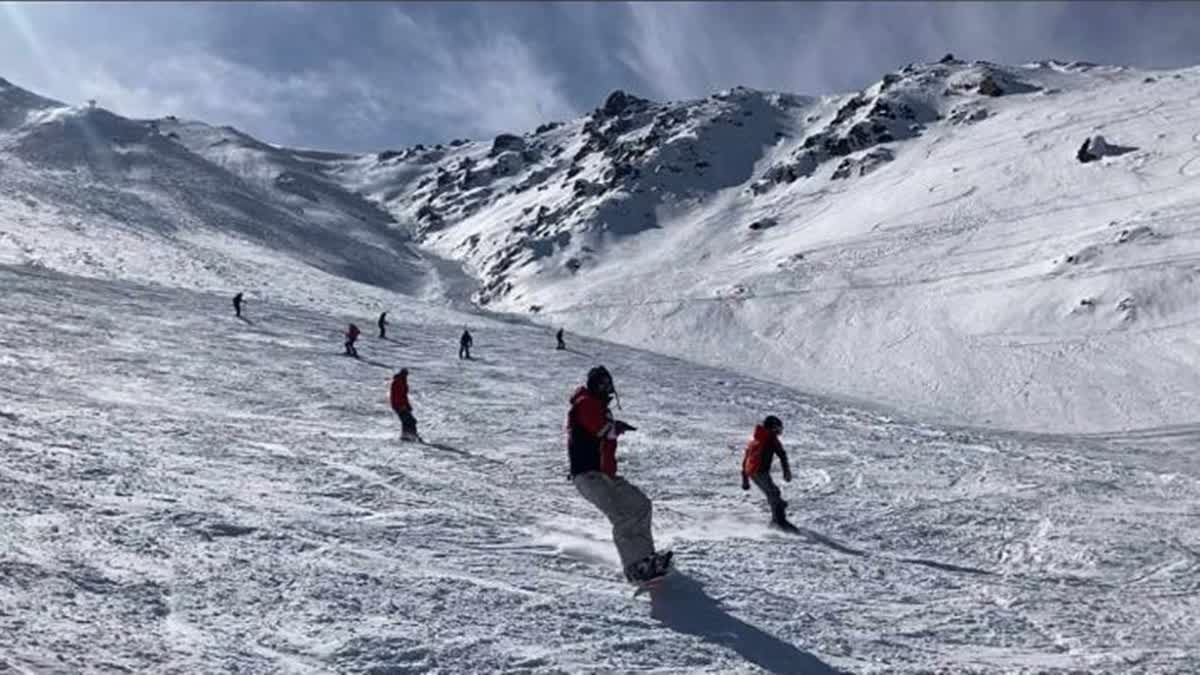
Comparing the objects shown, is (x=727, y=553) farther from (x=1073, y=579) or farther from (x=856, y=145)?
(x=856, y=145)

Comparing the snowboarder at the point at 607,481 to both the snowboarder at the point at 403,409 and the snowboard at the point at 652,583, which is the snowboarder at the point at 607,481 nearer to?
the snowboard at the point at 652,583

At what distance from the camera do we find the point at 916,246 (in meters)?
66.7

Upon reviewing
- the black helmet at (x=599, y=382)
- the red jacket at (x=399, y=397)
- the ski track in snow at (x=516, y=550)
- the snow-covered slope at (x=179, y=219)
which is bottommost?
the ski track in snow at (x=516, y=550)

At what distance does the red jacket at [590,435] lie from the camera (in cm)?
912

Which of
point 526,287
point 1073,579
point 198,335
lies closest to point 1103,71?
point 526,287

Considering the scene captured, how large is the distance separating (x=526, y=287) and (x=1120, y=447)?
6265 centimetres

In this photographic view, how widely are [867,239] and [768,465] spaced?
60421 mm

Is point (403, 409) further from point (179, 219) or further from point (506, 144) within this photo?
point (506, 144)

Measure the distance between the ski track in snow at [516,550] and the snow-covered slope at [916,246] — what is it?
22582mm

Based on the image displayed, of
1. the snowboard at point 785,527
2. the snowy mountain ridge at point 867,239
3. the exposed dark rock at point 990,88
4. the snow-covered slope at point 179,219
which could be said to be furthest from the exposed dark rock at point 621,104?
the snowboard at point 785,527

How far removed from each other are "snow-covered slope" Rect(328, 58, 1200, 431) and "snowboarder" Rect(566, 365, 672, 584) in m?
30.4

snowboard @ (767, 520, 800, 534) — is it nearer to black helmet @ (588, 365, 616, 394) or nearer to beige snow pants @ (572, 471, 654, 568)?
beige snow pants @ (572, 471, 654, 568)

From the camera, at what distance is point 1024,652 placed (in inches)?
320

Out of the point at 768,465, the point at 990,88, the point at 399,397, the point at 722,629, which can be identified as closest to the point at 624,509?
the point at 722,629
